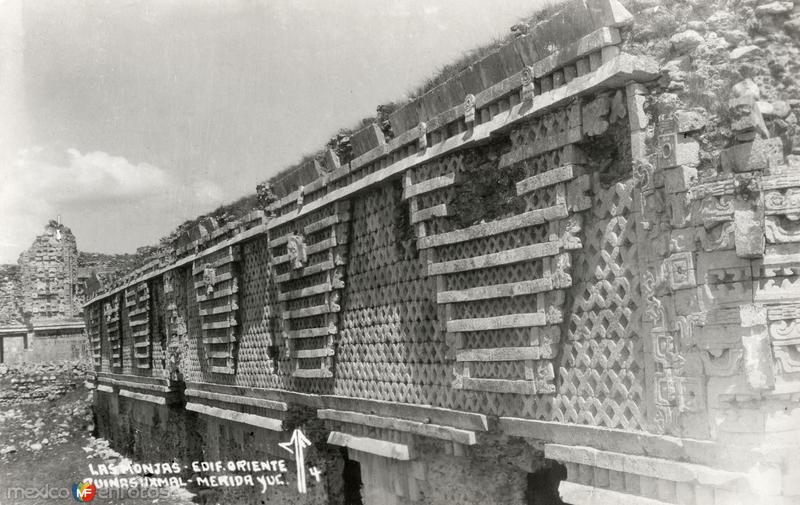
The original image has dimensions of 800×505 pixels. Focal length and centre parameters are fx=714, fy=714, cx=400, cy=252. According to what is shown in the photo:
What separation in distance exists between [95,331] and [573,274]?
20452 millimetres

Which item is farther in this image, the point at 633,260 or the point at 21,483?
the point at 21,483

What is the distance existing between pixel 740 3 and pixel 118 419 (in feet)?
61.6

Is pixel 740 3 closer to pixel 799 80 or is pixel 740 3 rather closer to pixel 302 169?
pixel 799 80

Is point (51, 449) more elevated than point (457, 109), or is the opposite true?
point (457, 109)

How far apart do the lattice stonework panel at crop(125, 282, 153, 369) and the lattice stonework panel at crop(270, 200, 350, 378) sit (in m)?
7.75

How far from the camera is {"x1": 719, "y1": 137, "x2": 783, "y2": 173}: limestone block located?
3.54 m

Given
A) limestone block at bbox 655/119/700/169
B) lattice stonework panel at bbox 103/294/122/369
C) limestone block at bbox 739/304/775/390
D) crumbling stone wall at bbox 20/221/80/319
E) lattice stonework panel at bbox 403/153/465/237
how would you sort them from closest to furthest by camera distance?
limestone block at bbox 739/304/775/390
limestone block at bbox 655/119/700/169
lattice stonework panel at bbox 403/153/465/237
lattice stonework panel at bbox 103/294/122/369
crumbling stone wall at bbox 20/221/80/319

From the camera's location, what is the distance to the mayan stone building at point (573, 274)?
11.7 ft

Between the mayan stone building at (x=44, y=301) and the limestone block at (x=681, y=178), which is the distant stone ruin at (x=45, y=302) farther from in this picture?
the limestone block at (x=681, y=178)

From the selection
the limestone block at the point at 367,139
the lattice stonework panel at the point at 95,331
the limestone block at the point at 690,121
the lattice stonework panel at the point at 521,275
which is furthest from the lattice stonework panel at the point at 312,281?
the lattice stonework panel at the point at 95,331

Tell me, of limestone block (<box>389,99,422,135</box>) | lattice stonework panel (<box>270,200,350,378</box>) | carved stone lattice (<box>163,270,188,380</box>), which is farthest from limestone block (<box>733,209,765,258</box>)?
carved stone lattice (<box>163,270,188,380</box>)

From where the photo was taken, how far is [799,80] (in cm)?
378

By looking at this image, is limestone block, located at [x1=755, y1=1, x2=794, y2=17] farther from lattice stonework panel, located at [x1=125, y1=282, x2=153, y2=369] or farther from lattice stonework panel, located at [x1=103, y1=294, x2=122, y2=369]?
lattice stonework panel, located at [x1=103, y1=294, x2=122, y2=369]

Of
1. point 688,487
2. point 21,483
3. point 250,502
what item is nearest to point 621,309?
point 688,487
